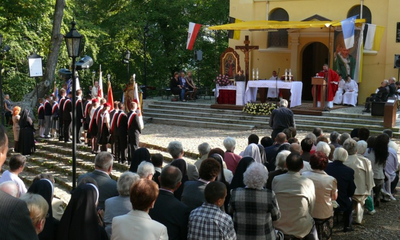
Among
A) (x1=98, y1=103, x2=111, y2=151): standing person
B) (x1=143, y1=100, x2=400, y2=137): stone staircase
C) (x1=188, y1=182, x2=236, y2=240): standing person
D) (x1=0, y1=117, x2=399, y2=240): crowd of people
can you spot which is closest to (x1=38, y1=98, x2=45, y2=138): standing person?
(x1=98, y1=103, x2=111, y2=151): standing person

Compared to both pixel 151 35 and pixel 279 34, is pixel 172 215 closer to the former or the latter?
pixel 279 34

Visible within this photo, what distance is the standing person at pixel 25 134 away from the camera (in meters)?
18.0

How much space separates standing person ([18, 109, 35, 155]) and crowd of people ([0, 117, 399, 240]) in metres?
9.77

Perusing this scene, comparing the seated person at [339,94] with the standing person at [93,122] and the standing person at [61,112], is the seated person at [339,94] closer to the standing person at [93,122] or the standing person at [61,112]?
the standing person at [93,122]

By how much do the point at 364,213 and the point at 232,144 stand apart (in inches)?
117

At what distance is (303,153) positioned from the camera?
8930 millimetres

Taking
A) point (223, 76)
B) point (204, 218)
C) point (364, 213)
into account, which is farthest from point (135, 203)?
point (223, 76)

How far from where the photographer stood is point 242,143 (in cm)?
1703

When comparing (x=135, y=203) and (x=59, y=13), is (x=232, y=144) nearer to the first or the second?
(x=135, y=203)

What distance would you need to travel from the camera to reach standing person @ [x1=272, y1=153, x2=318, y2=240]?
22.0 ft

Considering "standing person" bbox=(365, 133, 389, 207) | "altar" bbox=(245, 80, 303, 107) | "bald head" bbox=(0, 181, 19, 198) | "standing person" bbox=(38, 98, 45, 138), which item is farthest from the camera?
"altar" bbox=(245, 80, 303, 107)

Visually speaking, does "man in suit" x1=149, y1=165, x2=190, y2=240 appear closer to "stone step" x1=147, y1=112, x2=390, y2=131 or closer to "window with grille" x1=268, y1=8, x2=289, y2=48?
"stone step" x1=147, y1=112, x2=390, y2=131

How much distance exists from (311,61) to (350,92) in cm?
434

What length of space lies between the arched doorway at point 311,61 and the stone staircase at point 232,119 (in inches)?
231
